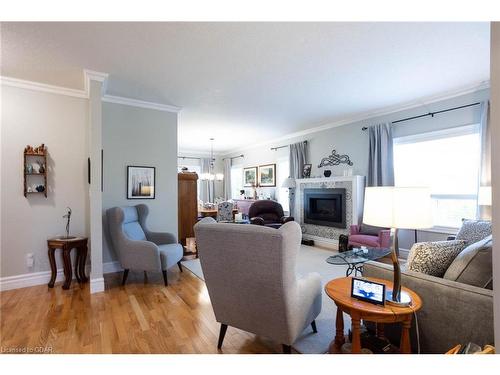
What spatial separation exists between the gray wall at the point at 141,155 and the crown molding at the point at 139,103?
0.05m

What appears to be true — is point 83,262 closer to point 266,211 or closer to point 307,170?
point 266,211

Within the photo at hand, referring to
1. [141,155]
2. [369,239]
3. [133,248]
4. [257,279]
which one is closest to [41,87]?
[141,155]

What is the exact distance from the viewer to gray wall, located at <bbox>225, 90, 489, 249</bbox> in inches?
145

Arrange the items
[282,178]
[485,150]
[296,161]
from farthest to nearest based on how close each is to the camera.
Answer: [282,178]
[296,161]
[485,150]

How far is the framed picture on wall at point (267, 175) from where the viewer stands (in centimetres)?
723

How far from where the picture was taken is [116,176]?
378 centimetres

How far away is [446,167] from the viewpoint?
4000 millimetres

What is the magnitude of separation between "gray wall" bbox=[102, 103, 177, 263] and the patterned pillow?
3462mm

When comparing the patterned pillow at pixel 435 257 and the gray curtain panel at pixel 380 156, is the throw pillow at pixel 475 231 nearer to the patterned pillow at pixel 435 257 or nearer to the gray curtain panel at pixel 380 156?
the patterned pillow at pixel 435 257

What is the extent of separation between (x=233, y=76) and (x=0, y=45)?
2.28m

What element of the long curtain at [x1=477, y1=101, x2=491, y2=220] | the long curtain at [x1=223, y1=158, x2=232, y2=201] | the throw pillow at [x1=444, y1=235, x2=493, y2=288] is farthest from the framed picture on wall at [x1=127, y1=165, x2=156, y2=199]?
the long curtain at [x1=223, y1=158, x2=232, y2=201]

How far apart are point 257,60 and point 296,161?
3.75 metres
